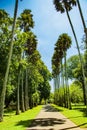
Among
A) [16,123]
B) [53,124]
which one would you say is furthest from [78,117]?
[16,123]

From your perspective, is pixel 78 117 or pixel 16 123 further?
pixel 78 117

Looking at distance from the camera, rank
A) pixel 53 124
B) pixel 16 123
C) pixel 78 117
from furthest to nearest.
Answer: pixel 78 117 → pixel 16 123 → pixel 53 124

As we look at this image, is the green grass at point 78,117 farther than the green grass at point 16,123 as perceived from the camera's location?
Yes

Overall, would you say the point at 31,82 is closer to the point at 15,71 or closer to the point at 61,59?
the point at 61,59

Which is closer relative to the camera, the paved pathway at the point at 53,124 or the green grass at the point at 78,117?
the paved pathway at the point at 53,124

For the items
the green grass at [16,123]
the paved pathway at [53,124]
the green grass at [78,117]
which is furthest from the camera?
the green grass at [78,117]

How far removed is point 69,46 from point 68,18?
2512 centimetres

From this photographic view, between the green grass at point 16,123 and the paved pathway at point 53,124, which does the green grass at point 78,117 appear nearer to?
the paved pathway at point 53,124

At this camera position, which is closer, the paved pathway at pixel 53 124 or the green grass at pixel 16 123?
the paved pathway at pixel 53 124

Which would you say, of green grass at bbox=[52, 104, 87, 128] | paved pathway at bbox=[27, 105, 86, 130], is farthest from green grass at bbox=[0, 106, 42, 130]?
green grass at bbox=[52, 104, 87, 128]

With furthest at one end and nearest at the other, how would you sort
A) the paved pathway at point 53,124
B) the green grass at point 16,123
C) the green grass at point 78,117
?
the green grass at point 78,117 < the green grass at point 16,123 < the paved pathway at point 53,124

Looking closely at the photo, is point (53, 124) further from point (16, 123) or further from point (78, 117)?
point (78, 117)

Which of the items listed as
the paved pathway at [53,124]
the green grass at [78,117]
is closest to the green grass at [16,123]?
the paved pathway at [53,124]

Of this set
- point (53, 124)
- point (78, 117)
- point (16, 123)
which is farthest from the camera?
point (78, 117)
